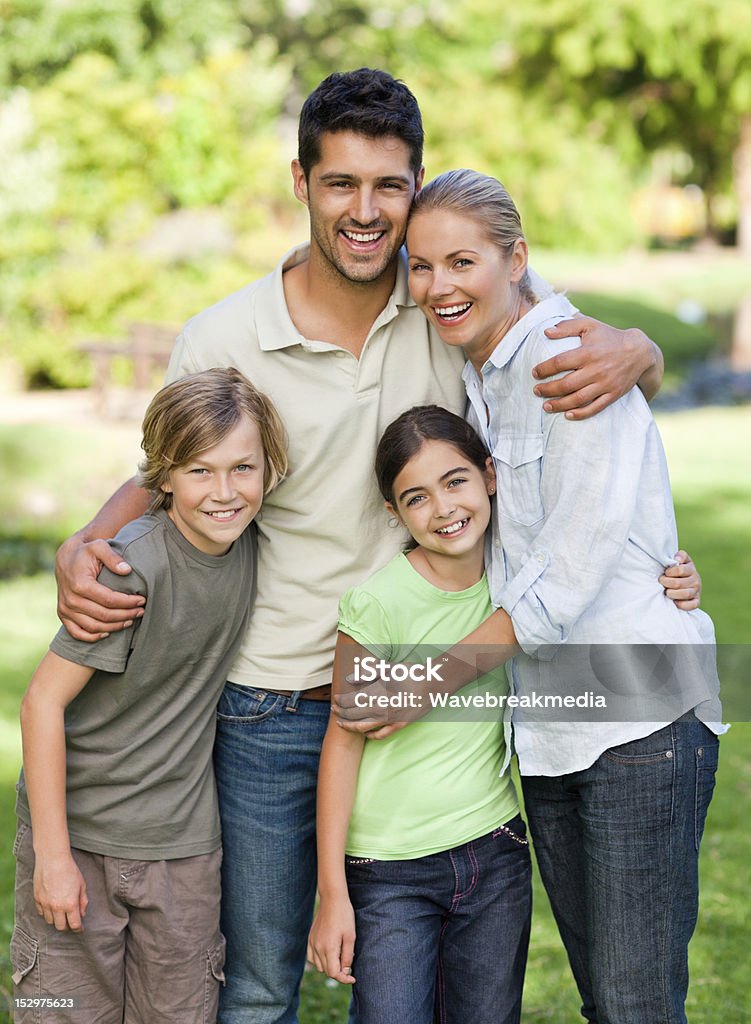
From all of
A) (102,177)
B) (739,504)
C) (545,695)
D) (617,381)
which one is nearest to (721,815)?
(545,695)

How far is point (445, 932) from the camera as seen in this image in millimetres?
2404

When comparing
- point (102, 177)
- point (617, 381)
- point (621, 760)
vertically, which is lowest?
point (621, 760)

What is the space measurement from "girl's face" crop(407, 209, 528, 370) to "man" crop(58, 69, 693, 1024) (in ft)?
0.47

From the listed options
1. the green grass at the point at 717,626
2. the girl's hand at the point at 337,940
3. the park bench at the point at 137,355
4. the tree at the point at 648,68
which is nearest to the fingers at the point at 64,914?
the girl's hand at the point at 337,940

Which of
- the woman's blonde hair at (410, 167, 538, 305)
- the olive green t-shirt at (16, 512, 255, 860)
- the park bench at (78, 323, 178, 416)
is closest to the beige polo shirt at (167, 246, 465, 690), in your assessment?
the olive green t-shirt at (16, 512, 255, 860)

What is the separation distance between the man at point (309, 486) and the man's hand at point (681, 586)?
40 cm

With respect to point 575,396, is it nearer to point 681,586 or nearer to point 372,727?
point 681,586

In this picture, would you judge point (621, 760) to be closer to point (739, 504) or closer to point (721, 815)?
point (721, 815)

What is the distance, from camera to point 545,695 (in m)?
2.31

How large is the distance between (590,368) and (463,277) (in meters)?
0.30

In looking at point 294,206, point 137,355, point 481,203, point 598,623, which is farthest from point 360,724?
point 294,206

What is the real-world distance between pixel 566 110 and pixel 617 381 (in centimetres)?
2427

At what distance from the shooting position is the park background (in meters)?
6.36

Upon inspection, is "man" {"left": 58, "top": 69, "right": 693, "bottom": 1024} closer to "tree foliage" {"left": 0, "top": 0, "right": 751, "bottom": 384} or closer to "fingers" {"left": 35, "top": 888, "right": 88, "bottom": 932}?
"fingers" {"left": 35, "top": 888, "right": 88, "bottom": 932}
